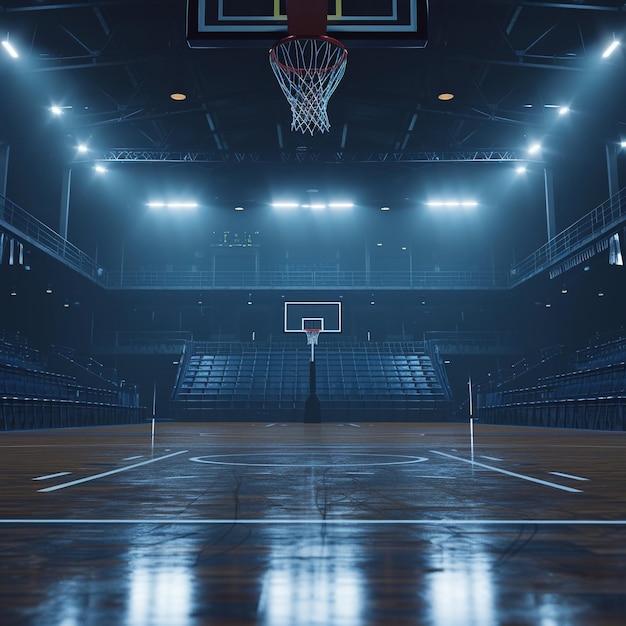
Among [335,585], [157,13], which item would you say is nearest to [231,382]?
[157,13]

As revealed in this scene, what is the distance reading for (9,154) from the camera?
2059 centimetres

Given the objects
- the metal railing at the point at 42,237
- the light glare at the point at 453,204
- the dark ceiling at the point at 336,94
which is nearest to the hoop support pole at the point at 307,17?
the dark ceiling at the point at 336,94

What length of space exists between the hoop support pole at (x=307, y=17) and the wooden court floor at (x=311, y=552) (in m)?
6.49

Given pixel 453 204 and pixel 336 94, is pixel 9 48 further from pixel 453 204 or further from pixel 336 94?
pixel 453 204

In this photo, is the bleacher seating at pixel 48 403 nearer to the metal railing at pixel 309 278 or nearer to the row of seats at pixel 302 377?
the row of seats at pixel 302 377

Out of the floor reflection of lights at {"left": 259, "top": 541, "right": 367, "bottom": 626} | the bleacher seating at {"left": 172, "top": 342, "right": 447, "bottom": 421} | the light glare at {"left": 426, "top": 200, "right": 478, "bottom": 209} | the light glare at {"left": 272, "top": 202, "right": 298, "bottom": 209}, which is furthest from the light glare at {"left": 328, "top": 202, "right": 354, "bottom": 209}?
the floor reflection of lights at {"left": 259, "top": 541, "right": 367, "bottom": 626}

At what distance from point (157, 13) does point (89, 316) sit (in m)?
17.2

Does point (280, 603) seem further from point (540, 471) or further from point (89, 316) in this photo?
point (89, 316)

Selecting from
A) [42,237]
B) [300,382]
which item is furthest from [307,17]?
[300,382]

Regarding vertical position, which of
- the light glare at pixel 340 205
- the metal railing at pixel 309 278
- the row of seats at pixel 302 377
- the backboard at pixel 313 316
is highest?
the light glare at pixel 340 205


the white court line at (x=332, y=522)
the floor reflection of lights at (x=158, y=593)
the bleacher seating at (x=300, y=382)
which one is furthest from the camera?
the bleacher seating at (x=300, y=382)

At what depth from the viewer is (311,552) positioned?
4.75 ft

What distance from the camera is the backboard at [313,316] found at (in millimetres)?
22578

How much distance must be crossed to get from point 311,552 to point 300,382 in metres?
24.5
